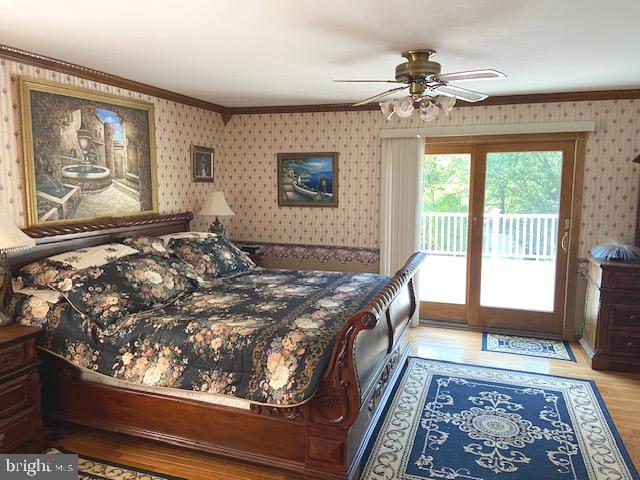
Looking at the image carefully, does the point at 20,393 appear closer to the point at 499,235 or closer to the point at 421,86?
the point at 421,86

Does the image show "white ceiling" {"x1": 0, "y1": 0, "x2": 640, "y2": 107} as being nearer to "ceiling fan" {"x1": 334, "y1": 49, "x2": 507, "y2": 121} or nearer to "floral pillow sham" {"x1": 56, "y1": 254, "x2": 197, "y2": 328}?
"ceiling fan" {"x1": 334, "y1": 49, "x2": 507, "y2": 121}

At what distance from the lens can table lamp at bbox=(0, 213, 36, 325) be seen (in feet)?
8.68

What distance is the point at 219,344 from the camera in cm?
258

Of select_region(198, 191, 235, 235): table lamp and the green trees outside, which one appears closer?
the green trees outside

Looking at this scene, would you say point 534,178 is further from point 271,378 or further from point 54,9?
point 54,9

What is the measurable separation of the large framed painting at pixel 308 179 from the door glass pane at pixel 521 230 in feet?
5.31

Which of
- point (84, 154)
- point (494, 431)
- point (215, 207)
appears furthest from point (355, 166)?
point (494, 431)

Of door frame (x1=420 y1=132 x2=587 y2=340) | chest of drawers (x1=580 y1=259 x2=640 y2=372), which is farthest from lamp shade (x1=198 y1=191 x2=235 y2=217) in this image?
chest of drawers (x1=580 y1=259 x2=640 y2=372)

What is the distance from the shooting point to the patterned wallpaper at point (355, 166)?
442 centimetres

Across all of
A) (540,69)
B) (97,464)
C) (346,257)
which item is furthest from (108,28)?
(346,257)

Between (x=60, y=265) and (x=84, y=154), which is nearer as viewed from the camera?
(x=60, y=265)

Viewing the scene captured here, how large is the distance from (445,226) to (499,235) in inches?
21.7

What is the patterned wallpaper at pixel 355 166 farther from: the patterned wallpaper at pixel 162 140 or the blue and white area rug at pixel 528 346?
the blue and white area rug at pixel 528 346

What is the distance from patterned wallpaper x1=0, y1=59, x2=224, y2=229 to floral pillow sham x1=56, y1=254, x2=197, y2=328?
63 cm
